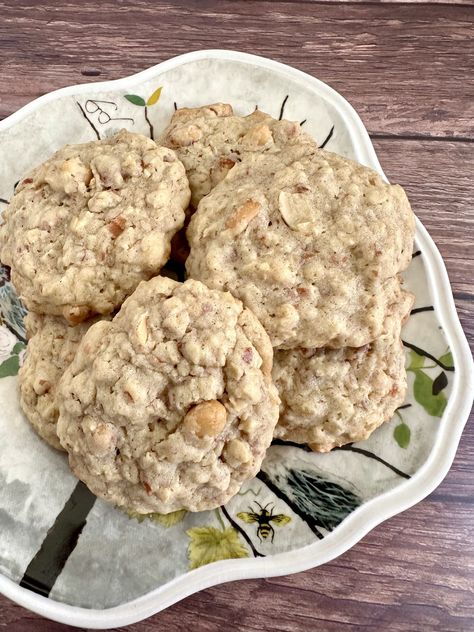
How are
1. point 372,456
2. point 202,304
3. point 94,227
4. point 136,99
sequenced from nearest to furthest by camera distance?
point 202,304, point 94,227, point 372,456, point 136,99

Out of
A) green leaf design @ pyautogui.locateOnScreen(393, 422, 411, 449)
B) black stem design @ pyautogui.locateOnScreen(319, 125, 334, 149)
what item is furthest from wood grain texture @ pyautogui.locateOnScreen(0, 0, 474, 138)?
green leaf design @ pyautogui.locateOnScreen(393, 422, 411, 449)

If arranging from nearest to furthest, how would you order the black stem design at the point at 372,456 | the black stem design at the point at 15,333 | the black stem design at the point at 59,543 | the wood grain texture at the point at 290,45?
the black stem design at the point at 59,543
the black stem design at the point at 372,456
the black stem design at the point at 15,333
the wood grain texture at the point at 290,45

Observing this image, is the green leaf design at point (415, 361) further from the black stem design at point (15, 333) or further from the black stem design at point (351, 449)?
the black stem design at point (15, 333)

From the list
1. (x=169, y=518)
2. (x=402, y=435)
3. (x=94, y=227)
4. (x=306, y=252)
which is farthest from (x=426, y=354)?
(x=94, y=227)

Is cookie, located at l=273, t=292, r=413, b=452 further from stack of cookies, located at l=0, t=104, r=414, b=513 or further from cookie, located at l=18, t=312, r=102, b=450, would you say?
cookie, located at l=18, t=312, r=102, b=450

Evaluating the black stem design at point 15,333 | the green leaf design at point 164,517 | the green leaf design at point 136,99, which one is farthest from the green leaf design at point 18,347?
the green leaf design at point 136,99

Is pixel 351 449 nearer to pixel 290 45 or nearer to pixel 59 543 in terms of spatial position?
pixel 59 543

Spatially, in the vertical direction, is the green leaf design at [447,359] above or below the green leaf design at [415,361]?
above
